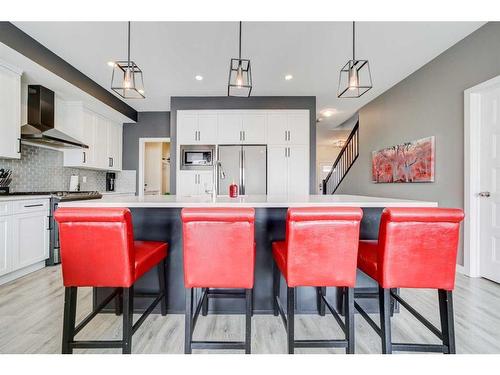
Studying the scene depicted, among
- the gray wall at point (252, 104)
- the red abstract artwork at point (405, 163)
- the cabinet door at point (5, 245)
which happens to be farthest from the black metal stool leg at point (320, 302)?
the cabinet door at point (5, 245)

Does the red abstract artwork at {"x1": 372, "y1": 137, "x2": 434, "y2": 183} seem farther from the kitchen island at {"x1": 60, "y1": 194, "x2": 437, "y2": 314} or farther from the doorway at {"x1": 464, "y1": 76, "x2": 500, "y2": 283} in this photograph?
the kitchen island at {"x1": 60, "y1": 194, "x2": 437, "y2": 314}

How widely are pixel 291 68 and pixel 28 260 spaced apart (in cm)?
404

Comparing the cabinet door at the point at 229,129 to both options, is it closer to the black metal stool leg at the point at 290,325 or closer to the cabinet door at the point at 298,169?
the cabinet door at the point at 298,169

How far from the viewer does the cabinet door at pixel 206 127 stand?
466 centimetres

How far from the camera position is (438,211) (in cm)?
128

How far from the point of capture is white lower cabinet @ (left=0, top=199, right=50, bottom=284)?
257 centimetres

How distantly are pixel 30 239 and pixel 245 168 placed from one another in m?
3.13

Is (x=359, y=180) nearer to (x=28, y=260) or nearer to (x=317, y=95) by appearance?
(x=317, y=95)

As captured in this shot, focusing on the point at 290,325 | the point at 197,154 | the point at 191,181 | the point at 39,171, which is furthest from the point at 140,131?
the point at 290,325

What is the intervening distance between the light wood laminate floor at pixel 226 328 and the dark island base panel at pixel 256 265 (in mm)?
87

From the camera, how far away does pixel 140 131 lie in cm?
554

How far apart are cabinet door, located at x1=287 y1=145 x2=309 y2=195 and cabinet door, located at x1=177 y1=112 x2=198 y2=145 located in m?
1.80

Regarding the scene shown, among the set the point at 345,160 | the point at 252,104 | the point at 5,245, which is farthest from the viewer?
→ the point at 345,160

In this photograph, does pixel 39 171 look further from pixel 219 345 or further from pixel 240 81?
pixel 219 345
